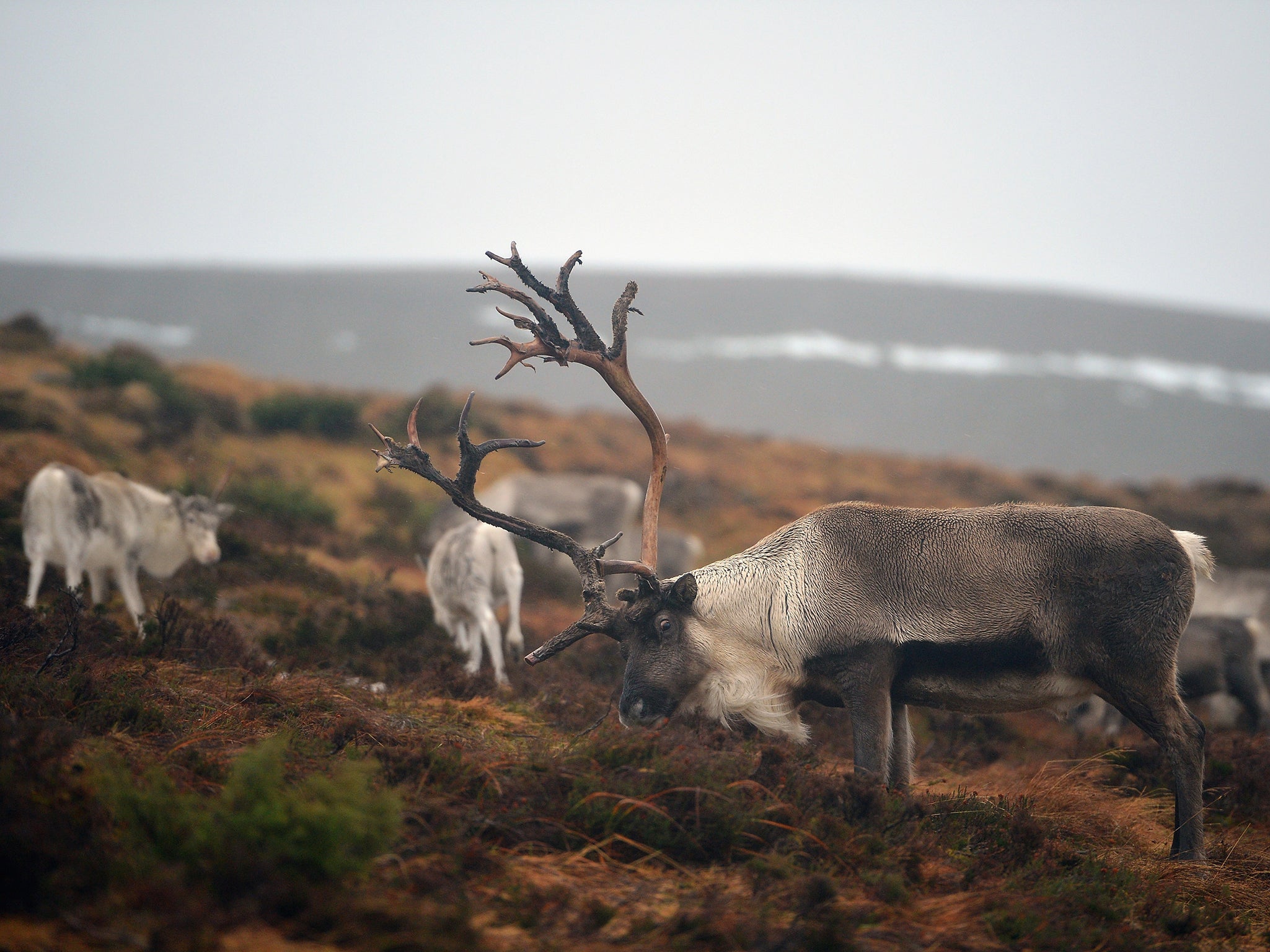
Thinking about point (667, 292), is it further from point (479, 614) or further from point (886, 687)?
point (886, 687)

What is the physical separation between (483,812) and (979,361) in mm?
43609

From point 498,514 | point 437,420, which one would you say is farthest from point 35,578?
point 437,420

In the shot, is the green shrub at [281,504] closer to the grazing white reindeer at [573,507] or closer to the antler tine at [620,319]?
the grazing white reindeer at [573,507]

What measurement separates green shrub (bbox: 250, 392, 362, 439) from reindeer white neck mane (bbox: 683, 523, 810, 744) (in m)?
15.1

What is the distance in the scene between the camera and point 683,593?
611 cm

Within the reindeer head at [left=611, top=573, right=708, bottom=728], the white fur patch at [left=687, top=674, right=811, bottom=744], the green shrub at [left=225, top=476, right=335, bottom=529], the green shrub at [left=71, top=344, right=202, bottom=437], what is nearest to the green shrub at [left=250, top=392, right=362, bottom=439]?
the green shrub at [left=71, top=344, right=202, bottom=437]

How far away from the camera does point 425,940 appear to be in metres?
3.05

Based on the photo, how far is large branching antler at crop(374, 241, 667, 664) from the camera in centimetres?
600

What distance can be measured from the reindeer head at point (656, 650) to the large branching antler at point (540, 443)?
0.45 feet

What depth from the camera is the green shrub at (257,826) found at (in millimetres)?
3295

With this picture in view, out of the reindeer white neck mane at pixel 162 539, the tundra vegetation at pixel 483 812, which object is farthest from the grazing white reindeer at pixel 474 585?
the reindeer white neck mane at pixel 162 539

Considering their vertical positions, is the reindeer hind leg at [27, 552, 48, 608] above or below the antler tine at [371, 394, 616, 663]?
below

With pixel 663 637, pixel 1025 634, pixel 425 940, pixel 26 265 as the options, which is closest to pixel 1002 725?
pixel 1025 634

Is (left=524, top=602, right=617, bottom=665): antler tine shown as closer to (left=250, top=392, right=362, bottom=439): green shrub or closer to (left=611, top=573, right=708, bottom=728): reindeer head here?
(left=611, top=573, right=708, bottom=728): reindeer head
